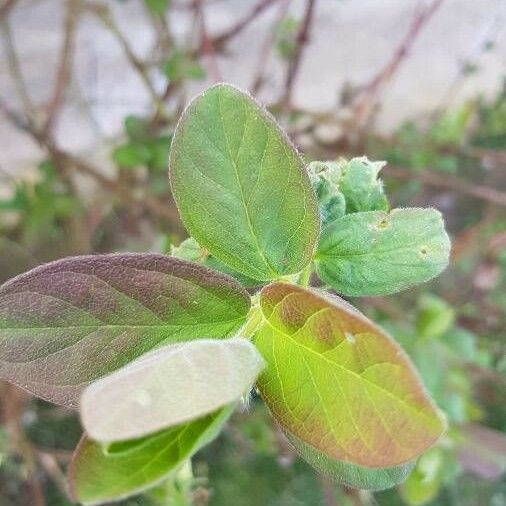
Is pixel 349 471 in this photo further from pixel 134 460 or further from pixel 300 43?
pixel 300 43

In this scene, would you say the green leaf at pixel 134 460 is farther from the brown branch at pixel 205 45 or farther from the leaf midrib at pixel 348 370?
the brown branch at pixel 205 45

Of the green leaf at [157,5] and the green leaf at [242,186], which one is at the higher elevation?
the green leaf at [242,186]

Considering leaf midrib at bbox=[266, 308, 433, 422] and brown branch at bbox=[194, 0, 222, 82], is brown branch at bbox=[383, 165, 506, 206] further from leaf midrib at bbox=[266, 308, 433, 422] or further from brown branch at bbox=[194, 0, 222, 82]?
leaf midrib at bbox=[266, 308, 433, 422]

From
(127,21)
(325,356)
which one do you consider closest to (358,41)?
(127,21)

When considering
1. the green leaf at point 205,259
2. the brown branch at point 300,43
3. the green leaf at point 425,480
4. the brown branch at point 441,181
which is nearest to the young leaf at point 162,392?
the green leaf at point 205,259

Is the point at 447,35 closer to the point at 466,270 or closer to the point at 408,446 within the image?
the point at 466,270

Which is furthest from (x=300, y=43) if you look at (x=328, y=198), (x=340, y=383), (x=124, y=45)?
(x=340, y=383)
